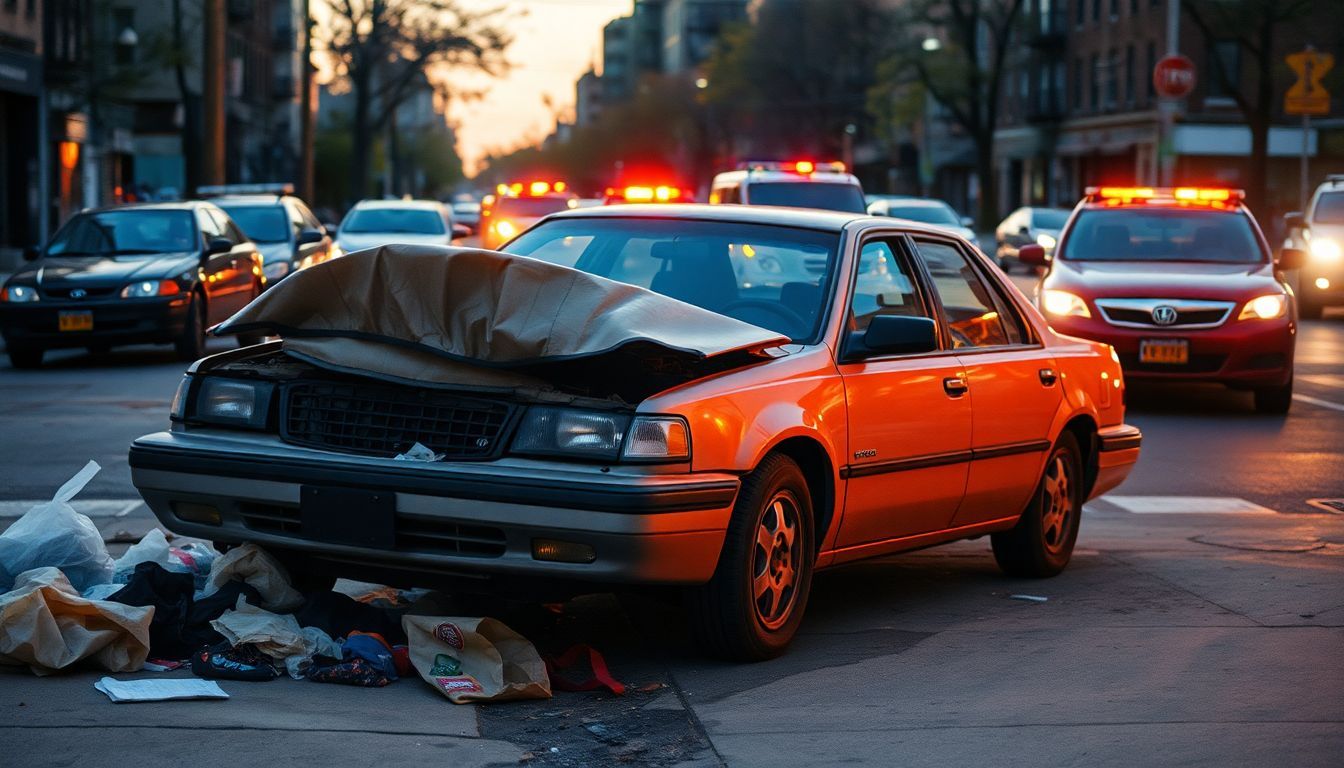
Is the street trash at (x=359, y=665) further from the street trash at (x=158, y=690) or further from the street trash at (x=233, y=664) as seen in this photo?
the street trash at (x=158, y=690)

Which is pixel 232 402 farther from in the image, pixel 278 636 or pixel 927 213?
pixel 927 213

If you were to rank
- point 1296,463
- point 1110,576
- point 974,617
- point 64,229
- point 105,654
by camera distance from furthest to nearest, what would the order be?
point 64,229 → point 1296,463 → point 1110,576 → point 974,617 → point 105,654

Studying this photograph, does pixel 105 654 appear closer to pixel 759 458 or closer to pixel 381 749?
pixel 381 749

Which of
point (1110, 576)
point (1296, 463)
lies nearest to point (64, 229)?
point (1296, 463)

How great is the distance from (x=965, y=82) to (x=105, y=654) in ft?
220

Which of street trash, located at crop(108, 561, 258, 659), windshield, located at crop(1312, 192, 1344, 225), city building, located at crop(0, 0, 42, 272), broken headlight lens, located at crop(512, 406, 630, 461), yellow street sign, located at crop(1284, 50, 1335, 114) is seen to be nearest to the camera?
broken headlight lens, located at crop(512, 406, 630, 461)

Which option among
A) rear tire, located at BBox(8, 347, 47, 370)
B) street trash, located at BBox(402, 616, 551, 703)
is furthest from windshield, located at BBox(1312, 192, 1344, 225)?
street trash, located at BBox(402, 616, 551, 703)

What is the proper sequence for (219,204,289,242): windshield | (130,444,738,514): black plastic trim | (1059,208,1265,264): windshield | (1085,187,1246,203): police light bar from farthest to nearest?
(219,204,289,242): windshield, (1085,187,1246,203): police light bar, (1059,208,1265,264): windshield, (130,444,738,514): black plastic trim

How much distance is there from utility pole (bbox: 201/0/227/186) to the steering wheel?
906 inches

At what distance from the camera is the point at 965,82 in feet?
231

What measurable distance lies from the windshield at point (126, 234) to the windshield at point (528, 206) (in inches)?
505

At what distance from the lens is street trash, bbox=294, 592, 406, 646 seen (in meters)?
6.01

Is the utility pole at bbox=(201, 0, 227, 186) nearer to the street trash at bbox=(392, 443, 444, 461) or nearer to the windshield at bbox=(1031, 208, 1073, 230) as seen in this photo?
the windshield at bbox=(1031, 208, 1073, 230)

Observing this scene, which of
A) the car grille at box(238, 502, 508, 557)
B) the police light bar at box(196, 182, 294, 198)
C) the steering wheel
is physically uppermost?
the police light bar at box(196, 182, 294, 198)
